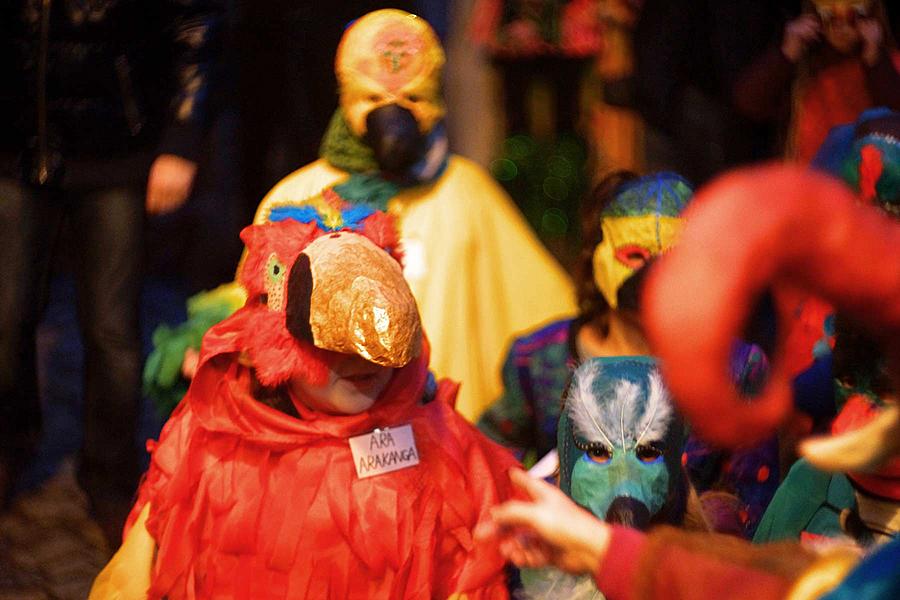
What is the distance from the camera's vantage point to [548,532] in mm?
1683

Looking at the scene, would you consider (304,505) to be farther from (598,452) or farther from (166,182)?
(166,182)

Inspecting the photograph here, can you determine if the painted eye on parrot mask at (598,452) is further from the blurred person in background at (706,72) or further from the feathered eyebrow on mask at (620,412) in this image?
the blurred person in background at (706,72)

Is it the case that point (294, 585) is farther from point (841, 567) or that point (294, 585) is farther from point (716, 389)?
point (716, 389)

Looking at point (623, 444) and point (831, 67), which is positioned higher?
point (831, 67)

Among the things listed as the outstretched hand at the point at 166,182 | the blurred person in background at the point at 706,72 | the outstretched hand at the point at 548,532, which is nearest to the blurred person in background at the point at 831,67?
the blurred person in background at the point at 706,72

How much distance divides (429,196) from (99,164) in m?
0.87

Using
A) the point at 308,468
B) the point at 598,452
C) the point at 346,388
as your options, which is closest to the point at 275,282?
the point at 346,388

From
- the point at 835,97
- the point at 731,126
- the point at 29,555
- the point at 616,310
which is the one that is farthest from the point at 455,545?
the point at 731,126

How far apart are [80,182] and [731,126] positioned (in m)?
2.13

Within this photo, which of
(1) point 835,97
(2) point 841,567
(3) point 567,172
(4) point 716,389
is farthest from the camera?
(3) point 567,172

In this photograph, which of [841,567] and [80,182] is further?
[80,182]

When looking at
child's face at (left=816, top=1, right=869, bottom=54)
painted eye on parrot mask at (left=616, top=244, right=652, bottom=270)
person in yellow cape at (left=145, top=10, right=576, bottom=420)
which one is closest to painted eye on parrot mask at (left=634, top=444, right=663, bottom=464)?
painted eye on parrot mask at (left=616, top=244, right=652, bottom=270)

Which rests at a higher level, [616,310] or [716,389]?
[716,389]

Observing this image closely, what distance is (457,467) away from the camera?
8.46ft
